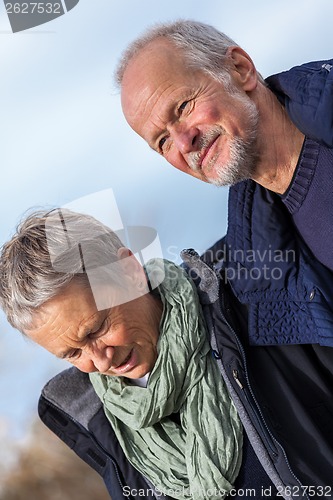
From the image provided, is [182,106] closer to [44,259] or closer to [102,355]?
[44,259]

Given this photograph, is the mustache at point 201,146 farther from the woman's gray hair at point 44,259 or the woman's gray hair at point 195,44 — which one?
the woman's gray hair at point 44,259

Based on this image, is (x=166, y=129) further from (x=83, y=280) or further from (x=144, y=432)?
(x=144, y=432)

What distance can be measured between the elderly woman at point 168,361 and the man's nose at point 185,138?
321 mm

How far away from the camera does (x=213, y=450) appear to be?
1.53 m

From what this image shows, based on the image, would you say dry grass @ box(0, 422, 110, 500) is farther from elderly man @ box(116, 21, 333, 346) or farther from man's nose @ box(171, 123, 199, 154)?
man's nose @ box(171, 123, 199, 154)

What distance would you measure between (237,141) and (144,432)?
830 millimetres

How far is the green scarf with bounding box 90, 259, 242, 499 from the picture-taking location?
5.02ft

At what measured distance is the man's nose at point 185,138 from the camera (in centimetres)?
147

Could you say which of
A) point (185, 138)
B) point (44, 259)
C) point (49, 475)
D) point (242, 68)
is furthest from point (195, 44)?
point (49, 475)

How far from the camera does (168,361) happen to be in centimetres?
157

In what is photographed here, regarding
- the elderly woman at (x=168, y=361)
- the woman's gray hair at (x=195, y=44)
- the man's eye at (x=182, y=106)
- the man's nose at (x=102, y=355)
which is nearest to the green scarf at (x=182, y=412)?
the elderly woman at (x=168, y=361)

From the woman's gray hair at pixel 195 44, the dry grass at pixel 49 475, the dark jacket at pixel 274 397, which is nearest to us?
the dark jacket at pixel 274 397

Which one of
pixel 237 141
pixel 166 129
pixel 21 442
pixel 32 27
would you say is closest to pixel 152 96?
pixel 166 129

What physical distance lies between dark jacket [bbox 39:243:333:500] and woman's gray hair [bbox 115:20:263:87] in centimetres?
49
